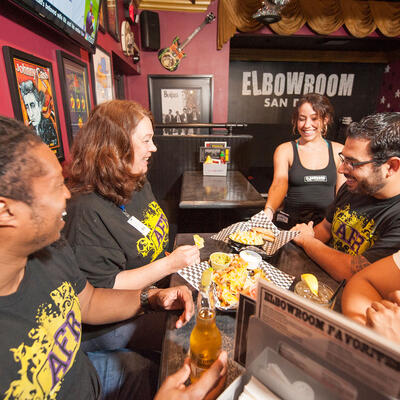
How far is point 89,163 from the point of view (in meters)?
1.24

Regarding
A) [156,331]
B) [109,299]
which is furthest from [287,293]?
[156,331]

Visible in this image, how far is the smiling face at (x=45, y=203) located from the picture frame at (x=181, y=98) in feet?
15.1

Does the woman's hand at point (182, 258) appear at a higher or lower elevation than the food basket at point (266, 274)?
higher

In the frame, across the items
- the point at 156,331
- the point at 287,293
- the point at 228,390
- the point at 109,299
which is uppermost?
the point at 287,293

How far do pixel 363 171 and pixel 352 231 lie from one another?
352 millimetres

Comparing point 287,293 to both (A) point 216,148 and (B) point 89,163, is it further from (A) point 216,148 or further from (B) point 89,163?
(A) point 216,148

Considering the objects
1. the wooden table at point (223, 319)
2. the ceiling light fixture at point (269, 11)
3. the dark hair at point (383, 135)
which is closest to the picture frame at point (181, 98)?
the ceiling light fixture at point (269, 11)

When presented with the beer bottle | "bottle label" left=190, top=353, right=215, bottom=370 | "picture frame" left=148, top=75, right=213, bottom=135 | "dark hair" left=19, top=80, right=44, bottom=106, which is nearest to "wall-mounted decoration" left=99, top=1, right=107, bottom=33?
"dark hair" left=19, top=80, right=44, bottom=106

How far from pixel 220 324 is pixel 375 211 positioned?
3.27 feet

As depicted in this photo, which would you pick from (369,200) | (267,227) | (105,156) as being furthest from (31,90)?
(369,200)

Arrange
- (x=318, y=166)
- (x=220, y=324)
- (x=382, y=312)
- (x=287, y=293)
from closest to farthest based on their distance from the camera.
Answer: (x=287, y=293), (x=382, y=312), (x=220, y=324), (x=318, y=166)

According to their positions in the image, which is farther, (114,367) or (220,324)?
(114,367)

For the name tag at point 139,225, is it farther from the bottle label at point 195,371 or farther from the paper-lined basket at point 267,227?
the bottle label at point 195,371

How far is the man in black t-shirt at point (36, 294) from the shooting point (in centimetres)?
61
